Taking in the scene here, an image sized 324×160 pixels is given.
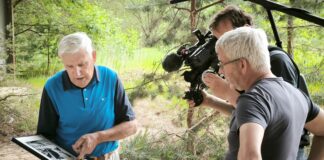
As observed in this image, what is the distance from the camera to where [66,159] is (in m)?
1.26

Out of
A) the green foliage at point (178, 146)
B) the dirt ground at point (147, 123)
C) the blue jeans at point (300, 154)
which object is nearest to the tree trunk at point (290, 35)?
the green foliage at point (178, 146)

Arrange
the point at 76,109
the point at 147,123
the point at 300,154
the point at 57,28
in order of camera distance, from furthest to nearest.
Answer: the point at 57,28, the point at 147,123, the point at 76,109, the point at 300,154

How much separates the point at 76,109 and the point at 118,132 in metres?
0.18

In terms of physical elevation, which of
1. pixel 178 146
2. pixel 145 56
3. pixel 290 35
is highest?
pixel 290 35

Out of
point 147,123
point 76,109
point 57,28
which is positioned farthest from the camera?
point 57,28

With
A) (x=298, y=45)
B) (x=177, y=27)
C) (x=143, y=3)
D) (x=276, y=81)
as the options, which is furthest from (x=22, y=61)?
(x=276, y=81)

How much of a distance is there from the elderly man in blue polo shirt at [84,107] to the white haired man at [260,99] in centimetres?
60

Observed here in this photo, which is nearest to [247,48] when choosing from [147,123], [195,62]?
[195,62]

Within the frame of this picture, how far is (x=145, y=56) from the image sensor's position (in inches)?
154

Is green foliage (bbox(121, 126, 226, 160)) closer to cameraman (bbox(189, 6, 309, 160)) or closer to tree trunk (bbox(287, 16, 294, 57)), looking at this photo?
tree trunk (bbox(287, 16, 294, 57))

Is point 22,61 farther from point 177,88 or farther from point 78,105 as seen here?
point 78,105

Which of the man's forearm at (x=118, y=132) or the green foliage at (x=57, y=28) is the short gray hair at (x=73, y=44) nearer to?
the man's forearm at (x=118, y=132)

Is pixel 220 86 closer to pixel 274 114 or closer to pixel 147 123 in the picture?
pixel 274 114

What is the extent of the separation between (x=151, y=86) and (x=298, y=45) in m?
1.29
